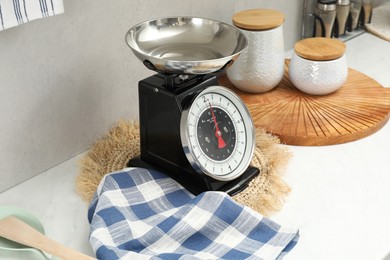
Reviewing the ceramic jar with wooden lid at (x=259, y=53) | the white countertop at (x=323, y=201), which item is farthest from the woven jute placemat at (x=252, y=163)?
the ceramic jar with wooden lid at (x=259, y=53)

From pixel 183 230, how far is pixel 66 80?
44 cm

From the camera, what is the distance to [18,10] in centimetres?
107

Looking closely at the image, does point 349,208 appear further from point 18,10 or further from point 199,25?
point 18,10

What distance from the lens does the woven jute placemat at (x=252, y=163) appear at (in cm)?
119

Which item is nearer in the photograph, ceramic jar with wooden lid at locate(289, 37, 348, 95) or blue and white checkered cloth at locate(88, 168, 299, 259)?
blue and white checkered cloth at locate(88, 168, 299, 259)

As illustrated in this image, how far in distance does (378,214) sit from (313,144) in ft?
0.90

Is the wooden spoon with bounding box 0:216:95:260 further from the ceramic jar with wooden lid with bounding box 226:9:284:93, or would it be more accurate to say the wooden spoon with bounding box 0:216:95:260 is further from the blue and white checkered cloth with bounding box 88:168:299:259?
the ceramic jar with wooden lid with bounding box 226:9:284:93

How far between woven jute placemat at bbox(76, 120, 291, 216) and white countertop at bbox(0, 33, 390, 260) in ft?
0.08

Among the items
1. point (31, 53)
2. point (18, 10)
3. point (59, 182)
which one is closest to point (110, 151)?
point (59, 182)

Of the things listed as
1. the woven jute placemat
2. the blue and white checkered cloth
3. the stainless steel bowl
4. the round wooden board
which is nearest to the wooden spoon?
the blue and white checkered cloth

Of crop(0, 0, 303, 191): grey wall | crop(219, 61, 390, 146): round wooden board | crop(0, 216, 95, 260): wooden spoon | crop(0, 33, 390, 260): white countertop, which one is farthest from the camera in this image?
crop(219, 61, 390, 146): round wooden board

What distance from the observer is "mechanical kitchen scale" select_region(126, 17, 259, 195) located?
3.70ft

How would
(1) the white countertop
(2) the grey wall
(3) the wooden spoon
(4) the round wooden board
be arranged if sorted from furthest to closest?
(4) the round wooden board < (2) the grey wall < (1) the white countertop < (3) the wooden spoon

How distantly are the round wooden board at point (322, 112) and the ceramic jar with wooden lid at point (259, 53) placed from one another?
0.05 meters
